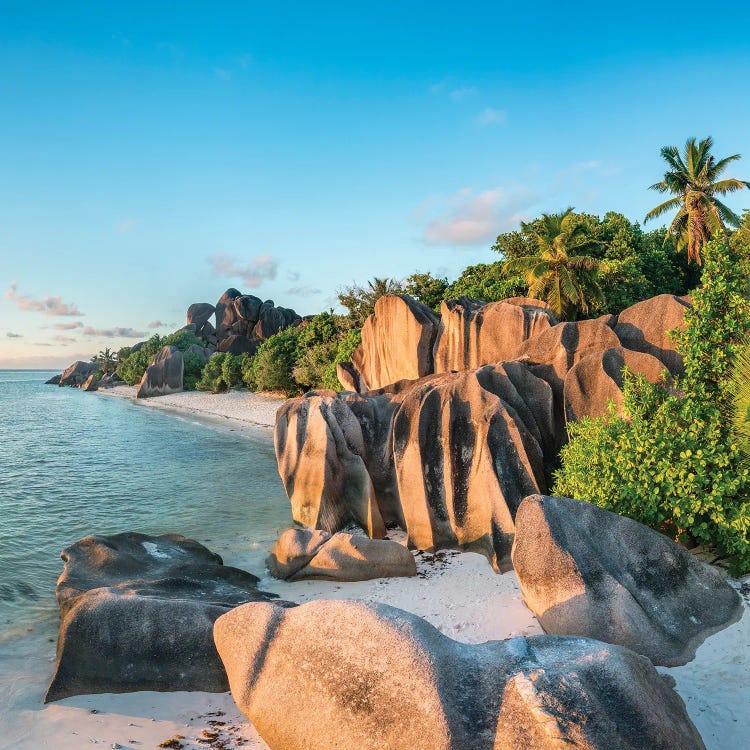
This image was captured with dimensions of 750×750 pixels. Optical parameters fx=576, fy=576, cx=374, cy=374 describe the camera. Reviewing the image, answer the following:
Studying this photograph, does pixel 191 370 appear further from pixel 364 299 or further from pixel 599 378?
pixel 599 378

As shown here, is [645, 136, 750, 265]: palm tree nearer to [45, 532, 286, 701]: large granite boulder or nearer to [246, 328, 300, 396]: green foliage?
[246, 328, 300, 396]: green foliage

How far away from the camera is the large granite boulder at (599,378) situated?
433 inches

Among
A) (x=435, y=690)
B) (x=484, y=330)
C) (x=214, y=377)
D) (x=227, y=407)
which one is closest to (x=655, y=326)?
(x=484, y=330)

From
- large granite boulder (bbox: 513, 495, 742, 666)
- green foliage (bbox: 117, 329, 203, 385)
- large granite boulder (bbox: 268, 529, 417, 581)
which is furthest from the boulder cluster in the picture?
green foliage (bbox: 117, 329, 203, 385)

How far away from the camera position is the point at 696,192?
32.6 metres

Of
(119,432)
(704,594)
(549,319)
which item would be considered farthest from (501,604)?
(119,432)

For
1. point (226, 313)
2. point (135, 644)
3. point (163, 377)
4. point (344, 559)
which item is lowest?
point (135, 644)

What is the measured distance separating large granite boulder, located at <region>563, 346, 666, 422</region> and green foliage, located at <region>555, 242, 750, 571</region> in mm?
1183

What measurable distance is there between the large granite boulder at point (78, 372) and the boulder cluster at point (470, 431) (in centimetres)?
8611

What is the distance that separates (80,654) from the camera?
291 inches

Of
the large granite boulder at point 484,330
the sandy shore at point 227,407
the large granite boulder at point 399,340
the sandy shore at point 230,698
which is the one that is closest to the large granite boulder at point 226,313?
the sandy shore at point 227,407

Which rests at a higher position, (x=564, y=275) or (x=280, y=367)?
(x=564, y=275)

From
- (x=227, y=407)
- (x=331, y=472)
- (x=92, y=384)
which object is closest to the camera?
(x=331, y=472)

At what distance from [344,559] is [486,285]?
2454 cm
